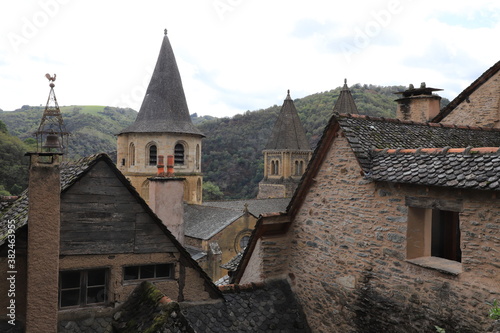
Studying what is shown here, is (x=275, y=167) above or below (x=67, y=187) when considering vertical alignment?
above

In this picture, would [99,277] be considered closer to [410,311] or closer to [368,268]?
[368,268]

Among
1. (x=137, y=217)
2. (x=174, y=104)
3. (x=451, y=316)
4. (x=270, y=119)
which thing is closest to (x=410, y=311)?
(x=451, y=316)

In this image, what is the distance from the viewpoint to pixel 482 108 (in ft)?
41.1

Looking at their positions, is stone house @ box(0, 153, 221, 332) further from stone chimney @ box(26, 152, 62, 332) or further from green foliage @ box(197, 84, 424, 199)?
green foliage @ box(197, 84, 424, 199)

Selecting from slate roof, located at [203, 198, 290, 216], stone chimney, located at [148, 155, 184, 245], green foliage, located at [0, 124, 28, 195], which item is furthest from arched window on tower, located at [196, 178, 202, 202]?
stone chimney, located at [148, 155, 184, 245]

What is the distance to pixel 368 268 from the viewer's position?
22.9ft

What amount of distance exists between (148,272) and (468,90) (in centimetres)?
1077

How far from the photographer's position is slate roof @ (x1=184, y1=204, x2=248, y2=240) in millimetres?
29859

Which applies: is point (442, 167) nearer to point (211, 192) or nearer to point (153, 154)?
point (153, 154)

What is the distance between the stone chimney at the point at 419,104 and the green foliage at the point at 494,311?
10.0 meters

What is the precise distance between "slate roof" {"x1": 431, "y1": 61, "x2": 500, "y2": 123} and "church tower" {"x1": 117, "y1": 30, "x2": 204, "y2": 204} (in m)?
24.3

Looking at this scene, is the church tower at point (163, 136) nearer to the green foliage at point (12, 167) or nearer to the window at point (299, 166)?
the window at point (299, 166)

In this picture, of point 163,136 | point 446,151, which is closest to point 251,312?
point 446,151

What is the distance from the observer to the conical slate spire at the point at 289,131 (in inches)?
2058
